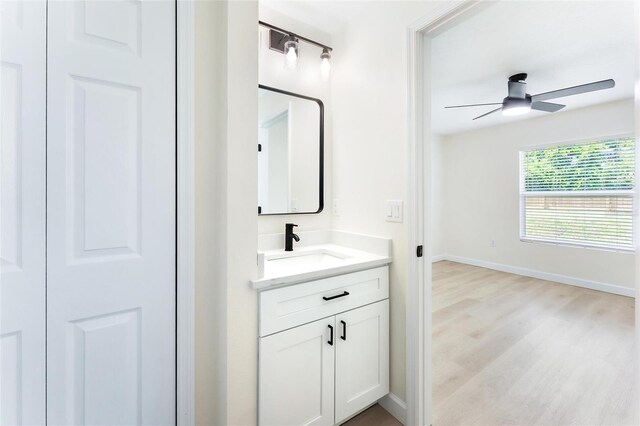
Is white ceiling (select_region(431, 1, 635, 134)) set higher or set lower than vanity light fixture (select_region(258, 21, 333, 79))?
higher

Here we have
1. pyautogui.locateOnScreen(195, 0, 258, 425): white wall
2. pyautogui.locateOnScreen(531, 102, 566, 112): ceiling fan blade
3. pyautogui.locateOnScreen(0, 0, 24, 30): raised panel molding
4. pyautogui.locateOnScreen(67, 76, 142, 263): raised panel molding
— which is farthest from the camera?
pyautogui.locateOnScreen(531, 102, 566, 112): ceiling fan blade

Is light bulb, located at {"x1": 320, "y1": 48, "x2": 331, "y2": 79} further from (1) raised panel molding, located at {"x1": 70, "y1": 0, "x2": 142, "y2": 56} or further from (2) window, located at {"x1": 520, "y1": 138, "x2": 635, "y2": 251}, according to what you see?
(2) window, located at {"x1": 520, "y1": 138, "x2": 635, "y2": 251}

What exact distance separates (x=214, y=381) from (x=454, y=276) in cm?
408

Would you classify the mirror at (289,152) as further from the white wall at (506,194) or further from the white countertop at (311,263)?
the white wall at (506,194)

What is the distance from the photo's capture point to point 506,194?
15.3 ft

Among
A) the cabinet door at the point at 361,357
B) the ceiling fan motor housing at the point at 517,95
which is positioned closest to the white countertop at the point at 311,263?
the cabinet door at the point at 361,357

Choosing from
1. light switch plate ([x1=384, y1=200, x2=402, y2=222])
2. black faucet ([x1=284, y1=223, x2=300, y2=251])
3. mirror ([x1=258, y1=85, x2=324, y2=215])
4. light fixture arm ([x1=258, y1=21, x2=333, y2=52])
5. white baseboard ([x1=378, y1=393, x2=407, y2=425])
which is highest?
light fixture arm ([x1=258, y1=21, x2=333, y2=52])

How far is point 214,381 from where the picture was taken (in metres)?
1.25

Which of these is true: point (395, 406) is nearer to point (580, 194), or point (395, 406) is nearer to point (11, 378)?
point (11, 378)

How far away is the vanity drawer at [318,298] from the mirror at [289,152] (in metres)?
0.68

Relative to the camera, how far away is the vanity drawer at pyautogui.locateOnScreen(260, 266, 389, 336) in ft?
4.05

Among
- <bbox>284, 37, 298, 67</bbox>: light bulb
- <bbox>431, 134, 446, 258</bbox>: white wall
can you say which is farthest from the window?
<bbox>284, 37, 298, 67</bbox>: light bulb

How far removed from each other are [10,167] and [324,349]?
1350 millimetres

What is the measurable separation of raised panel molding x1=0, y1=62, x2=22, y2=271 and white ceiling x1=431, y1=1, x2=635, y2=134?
1888 mm
